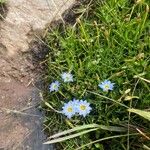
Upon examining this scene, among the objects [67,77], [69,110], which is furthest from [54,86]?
[69,110]

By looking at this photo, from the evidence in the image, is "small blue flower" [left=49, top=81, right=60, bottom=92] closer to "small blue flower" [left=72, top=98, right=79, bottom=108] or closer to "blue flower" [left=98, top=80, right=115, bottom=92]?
"small blue flower" [left=72, top=98, right=79, bottom=108]

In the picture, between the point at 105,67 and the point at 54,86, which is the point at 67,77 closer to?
the point at 54,86

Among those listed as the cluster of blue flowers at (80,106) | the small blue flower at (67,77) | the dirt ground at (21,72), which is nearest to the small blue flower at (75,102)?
the cluster of blue flowers at (80,106)

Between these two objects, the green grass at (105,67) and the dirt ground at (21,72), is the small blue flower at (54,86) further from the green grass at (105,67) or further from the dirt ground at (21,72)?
the dirt ground at (21,72)

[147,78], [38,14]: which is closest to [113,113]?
[147,78]

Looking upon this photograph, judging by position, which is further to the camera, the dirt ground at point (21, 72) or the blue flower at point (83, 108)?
the dirt ground at point (21, 72)

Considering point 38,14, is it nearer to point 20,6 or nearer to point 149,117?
point 20,6
